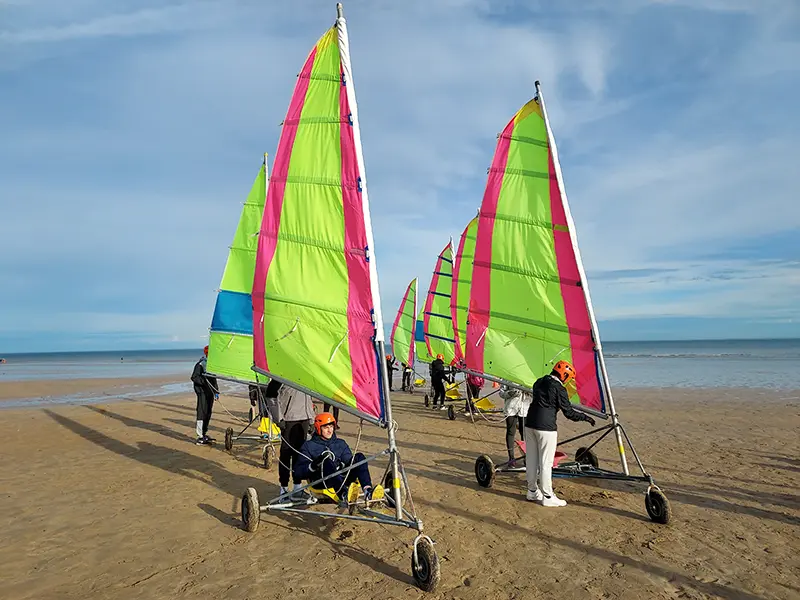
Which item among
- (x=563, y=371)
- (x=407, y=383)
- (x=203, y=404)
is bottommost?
(x=407, y=383)

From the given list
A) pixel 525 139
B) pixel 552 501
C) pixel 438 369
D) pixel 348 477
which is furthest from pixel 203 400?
pixel 438 369

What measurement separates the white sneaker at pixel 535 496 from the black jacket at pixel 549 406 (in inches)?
32.9

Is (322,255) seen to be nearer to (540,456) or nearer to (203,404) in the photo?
(540,456)

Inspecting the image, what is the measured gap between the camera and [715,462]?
27.0ft

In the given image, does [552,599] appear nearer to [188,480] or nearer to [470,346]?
[470,346]

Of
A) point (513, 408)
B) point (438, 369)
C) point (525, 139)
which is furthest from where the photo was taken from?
point (438, 369)

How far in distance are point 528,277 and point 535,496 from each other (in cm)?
312

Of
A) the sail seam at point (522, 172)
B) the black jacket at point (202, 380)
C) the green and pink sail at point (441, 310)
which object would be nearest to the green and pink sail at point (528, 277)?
the sail seam at point (522, 172)

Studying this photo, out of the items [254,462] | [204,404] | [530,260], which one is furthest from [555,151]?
[204,404]

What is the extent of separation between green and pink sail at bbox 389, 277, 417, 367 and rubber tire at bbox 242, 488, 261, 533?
20992mm

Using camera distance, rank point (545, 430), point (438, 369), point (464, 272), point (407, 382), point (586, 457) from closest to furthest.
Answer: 1. point (545, 430)
2. point (586, 457)
3. point (464, 272)
4. point (438, 369)
5. point (407, 382)

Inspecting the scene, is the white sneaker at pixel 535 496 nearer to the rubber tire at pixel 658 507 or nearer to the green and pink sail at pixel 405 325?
the rubber tire at pixel 658 507

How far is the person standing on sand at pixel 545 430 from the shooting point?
603cm

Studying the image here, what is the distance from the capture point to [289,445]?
227 inches
